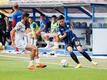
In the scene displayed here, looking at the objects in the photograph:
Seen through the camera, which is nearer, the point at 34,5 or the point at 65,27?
the point at 65,27

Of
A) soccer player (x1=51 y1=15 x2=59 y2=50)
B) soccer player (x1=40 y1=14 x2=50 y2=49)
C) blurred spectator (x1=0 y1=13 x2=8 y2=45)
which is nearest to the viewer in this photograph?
soccer player (x1=51 y1=15 x2=59 y2=50)

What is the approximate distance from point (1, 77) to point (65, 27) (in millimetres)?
5329

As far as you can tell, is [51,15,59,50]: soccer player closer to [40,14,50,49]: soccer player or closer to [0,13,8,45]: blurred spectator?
[40,14,50,49]: soccer player

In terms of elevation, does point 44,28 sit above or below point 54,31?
above

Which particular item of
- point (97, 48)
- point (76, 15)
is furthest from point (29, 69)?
point (76, 15)

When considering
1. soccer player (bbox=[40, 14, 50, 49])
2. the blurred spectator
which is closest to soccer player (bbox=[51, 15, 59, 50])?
soccer player (bbox=[40, 14, 50, 49])

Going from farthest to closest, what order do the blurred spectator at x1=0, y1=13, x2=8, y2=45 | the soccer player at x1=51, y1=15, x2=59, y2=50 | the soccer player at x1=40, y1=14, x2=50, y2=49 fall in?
the blurred spectator at x1=0, y1=13, x2=8, y2=45 → the soccer player at x1=40, y1=14, x2=50, y2=49 → the soccer player at x1=51, y1=15, x2=59, y2=50

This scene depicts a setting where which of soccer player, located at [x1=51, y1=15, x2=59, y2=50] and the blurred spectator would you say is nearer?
soccer player, located at [x1=51, y1=15, x2=59, y2=50]

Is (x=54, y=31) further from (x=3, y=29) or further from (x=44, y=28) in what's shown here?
(x=3, y=29)

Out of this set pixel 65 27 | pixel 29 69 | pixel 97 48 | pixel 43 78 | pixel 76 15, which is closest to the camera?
pixel 43 78

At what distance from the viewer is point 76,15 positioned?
32.0 m

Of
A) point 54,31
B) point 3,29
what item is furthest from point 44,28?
point 3,29

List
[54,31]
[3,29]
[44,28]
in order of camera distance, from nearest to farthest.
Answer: [54,31] → [44,28] → [3,29]

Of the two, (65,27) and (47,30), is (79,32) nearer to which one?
(47,30)
